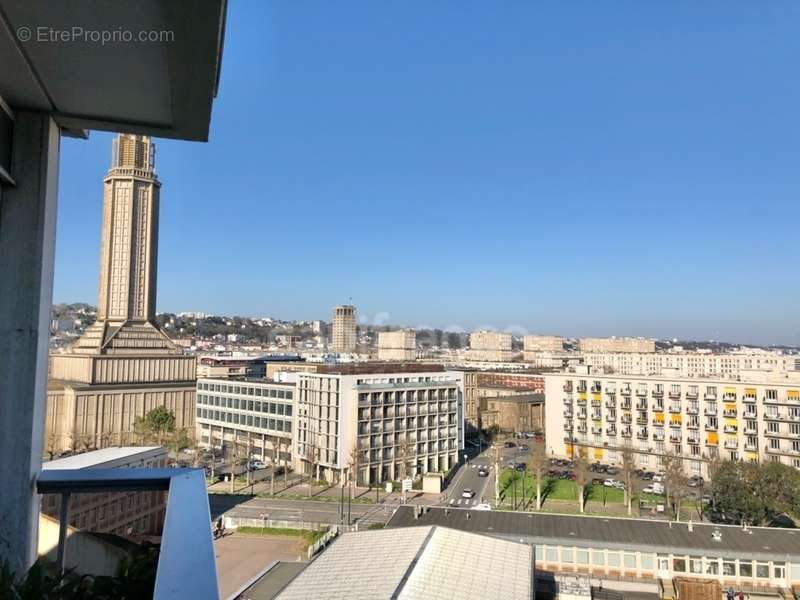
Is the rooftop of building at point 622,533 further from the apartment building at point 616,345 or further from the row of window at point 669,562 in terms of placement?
the apartment building at point 616,345

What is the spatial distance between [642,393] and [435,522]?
49.2 feet

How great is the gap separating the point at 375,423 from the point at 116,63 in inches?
861

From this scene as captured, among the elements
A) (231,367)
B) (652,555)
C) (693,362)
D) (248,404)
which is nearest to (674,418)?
(652,555)

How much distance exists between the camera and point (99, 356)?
1198 inches

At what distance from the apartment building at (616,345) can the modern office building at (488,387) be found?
55362 mm

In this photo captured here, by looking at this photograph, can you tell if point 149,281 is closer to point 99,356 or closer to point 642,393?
point 99,356

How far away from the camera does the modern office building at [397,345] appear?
81875 mm

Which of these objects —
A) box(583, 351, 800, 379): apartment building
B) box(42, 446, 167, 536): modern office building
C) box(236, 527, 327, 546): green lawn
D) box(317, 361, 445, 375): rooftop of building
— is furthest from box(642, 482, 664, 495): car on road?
box(583, 351, 800, 379): apartment building

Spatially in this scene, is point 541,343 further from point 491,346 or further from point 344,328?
point 344,328

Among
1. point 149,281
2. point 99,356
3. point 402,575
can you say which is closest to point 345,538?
point 402,575

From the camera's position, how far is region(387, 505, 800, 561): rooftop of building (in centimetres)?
1222

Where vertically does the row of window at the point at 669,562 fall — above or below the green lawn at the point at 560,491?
above

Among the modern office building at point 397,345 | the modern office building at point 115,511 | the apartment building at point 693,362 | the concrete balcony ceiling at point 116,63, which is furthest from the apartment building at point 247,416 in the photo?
the modern office building at point 397,345

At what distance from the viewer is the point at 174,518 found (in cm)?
170
